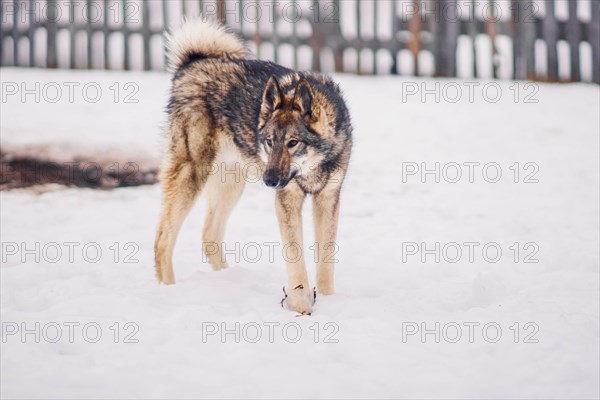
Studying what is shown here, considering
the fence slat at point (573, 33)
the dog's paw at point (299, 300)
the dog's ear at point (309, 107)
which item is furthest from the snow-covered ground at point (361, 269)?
the dog's ear at point (309, 107)

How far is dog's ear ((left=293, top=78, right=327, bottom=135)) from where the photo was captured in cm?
340

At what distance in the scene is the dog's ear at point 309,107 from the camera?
3.40 meters

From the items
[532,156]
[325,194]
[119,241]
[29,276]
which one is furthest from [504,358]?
[532,156]

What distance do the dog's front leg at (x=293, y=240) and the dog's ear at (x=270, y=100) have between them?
0.46m

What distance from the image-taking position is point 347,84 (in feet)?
26.0

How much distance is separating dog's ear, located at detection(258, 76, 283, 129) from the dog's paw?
3.44 ft

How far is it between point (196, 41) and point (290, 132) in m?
Result: 1.41

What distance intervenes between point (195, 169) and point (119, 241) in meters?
1.24

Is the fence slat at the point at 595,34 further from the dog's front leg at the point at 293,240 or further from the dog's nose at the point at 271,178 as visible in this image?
the dog's nose at the point at 271,178

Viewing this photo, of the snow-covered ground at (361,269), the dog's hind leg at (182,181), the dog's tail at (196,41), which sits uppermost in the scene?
the dog's tail at (196,41)

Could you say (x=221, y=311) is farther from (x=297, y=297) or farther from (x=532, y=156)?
(x=532, y=156)

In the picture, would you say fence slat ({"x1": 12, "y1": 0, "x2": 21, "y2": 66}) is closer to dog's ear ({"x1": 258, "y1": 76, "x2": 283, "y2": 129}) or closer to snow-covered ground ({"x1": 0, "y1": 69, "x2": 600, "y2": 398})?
snow-covered ground ({"x1": 0, "y1": 69, "x2": 600, "y2": 398})

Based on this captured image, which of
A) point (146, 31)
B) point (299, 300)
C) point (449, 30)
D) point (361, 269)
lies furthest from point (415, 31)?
point (299, 300)

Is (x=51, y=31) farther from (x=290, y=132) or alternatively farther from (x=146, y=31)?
(x=290, y=132)
